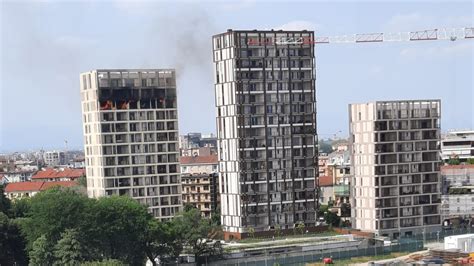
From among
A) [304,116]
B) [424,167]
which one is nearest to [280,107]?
[304,116]

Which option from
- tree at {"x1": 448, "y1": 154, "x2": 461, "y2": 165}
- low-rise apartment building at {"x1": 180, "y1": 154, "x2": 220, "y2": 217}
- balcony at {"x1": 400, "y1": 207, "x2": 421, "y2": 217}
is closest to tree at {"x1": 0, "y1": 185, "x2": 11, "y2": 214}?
low-rise apartment building at {"x1": 180, "y1": 154, "x2": 220, "y2": 217}

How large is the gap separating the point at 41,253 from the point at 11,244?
9298 millimetres

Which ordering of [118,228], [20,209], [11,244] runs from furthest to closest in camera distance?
[20,209] < [11,244] < [118,228]

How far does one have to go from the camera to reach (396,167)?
7369 cm

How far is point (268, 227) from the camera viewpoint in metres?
73.4

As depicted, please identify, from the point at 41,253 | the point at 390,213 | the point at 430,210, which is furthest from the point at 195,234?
the point at 430,210

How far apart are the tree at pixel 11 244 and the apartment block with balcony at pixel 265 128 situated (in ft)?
68.1

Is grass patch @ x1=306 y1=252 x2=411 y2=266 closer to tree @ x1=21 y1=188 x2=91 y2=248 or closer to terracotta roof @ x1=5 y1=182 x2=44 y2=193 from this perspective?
tree @ x1=21 y1=188 x2=91 y2=248


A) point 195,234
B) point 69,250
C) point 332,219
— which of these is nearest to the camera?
point 69,250

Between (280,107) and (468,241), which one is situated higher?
(280,107)

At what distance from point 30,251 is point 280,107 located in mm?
29132

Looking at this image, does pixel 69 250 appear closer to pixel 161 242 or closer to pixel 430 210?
pixel 161 242

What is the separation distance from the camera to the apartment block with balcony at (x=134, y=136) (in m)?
70.2

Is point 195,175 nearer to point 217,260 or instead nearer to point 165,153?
point 165,153
